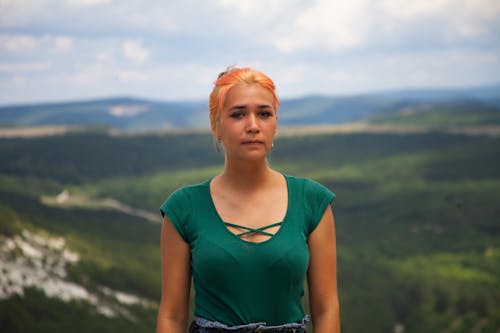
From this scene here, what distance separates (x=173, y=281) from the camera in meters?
5.19

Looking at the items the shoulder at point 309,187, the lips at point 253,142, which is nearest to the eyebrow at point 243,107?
the lips at point 253,142

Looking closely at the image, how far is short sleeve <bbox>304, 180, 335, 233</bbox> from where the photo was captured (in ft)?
17.0

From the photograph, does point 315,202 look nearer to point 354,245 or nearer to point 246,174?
point 246,174

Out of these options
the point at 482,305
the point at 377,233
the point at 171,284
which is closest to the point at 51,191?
the point at 377,233

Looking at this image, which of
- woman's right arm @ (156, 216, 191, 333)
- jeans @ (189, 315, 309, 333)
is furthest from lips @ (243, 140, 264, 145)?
jeans @ (189, 315, 309, 333)

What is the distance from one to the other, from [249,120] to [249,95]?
0.17 metres

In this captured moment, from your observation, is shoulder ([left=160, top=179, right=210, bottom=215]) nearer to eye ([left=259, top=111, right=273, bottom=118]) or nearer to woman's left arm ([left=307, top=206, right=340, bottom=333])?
eye ([left=259, top=111, right=273, bottom=118])

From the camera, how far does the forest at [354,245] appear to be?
308 ft

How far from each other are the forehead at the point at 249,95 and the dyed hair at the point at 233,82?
0.08 feet

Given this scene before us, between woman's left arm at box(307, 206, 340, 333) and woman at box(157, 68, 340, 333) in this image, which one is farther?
woman's left arm at box(307, 206, 340, 333)

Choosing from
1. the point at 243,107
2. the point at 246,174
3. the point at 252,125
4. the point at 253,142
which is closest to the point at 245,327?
the point at 246,174

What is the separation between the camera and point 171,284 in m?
5.19

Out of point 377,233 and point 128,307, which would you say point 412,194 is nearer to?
point 377,233

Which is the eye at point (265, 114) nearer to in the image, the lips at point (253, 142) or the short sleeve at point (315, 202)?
the lips at point (253, 142)
